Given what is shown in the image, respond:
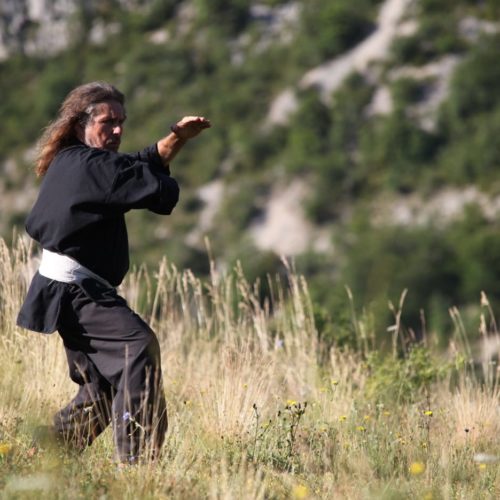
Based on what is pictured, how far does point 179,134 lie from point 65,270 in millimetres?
699

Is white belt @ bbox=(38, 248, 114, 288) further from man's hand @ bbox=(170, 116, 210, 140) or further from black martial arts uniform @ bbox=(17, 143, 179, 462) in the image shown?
man's hand @ bbox=(170, 116, 210, 140)

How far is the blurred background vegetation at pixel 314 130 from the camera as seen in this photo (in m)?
42.8

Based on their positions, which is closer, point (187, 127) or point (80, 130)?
point (187, 127)

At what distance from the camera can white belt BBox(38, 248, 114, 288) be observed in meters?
4.31

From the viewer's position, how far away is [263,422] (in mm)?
5309

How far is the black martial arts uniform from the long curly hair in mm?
147

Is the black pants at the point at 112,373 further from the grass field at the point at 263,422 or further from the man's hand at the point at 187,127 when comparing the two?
the man's hand at the point at 187,127

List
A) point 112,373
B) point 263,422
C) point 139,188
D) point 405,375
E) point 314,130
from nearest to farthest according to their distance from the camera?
1. point 139,188
2. point 112,373
3. point 263,422
4. point 405,375
5. point 314,130

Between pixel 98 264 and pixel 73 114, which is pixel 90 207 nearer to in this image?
pixel 98 264

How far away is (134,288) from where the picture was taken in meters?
6.81

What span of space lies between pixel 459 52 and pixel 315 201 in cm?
1126

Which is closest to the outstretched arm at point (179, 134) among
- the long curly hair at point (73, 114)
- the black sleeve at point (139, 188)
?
the black sleeve at point (139, 188)

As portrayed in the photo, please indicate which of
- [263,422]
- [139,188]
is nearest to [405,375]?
[263,422]

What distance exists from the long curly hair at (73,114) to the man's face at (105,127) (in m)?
0.02
